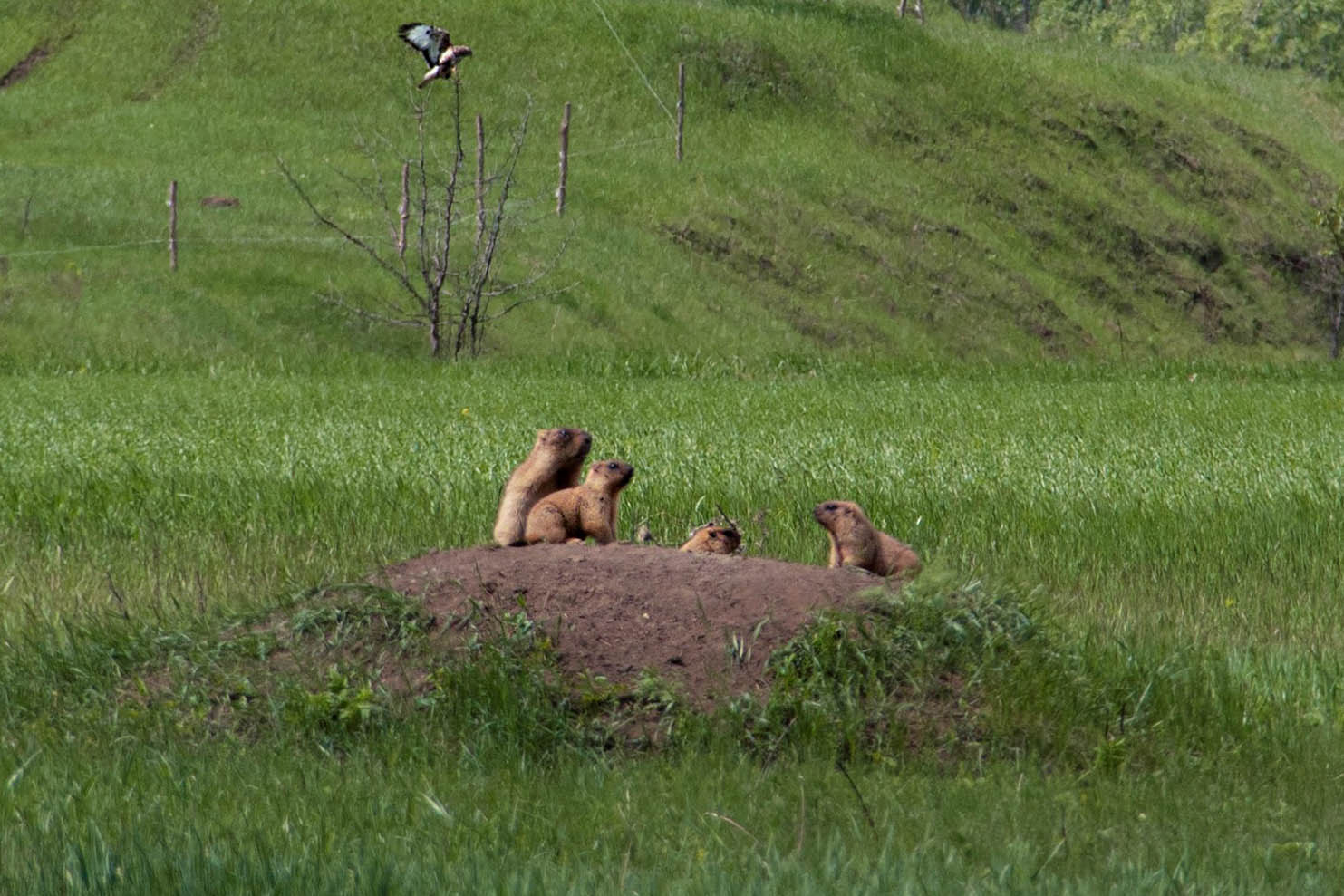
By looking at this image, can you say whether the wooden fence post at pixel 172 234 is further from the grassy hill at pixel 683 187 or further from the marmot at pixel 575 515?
the marmot at pixel 575 515

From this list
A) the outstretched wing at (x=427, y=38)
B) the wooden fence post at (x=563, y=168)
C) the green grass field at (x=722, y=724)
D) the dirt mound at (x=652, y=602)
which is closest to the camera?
the green grass field at (x=722, y=724)

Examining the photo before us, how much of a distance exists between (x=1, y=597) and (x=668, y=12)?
1425 inches

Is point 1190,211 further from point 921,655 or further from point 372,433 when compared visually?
point 921,655

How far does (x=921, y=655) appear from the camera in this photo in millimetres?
5305

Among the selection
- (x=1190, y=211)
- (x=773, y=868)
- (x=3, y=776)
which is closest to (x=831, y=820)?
(x=773, y=868)

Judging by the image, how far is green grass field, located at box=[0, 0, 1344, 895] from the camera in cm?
410

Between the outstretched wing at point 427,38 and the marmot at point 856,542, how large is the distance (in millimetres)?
9868

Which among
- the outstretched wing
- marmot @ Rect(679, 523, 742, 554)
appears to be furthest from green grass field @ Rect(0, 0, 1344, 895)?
the outstretched wing

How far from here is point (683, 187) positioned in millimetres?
35438

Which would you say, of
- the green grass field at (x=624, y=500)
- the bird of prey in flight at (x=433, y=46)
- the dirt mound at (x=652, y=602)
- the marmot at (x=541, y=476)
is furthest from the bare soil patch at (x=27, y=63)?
the dirt mound at (x=652, y=602)

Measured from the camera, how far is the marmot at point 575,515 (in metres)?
5.98

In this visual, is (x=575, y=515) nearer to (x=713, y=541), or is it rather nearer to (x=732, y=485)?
(x=713, y=541)

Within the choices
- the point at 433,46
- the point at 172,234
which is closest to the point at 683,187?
the point at 172,234

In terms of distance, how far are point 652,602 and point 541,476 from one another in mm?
798
